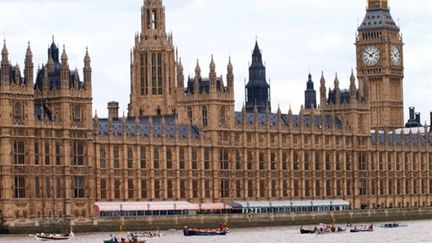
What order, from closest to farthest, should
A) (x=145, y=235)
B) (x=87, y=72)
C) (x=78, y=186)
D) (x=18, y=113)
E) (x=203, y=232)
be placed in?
1. (x=145, y=235)
2. (x=203, y=232)
3. (x=18, y=113)
4. (x=78, y=186)
5. (x=87, y=72)

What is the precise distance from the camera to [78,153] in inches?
7795

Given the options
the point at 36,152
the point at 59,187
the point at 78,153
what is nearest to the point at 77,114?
the point at 78,153

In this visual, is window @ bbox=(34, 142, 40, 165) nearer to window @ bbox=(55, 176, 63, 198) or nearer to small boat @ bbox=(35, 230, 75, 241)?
window @ bbox=(55, 176, 63, 198)

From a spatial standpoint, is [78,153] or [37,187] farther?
[78,153]

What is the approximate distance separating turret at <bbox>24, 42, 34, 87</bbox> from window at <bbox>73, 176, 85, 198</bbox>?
12868 mm

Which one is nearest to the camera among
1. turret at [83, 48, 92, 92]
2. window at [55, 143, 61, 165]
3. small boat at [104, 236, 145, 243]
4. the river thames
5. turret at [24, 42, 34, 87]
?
small boat at [104, 236, 145, 243]

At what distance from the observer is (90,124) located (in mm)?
198750

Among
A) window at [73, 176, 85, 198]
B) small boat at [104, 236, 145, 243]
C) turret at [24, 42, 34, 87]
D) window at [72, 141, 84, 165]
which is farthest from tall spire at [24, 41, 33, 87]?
small boat at [104, 236, 145, 243]

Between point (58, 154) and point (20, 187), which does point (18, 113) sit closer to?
point (58, 154)

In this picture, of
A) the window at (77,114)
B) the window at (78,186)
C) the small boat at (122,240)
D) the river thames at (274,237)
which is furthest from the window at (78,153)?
the small boat at (122,240)

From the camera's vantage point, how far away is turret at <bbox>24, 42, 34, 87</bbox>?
191 m

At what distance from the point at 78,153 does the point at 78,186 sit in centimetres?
373

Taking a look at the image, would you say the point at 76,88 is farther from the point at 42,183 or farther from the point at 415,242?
the point at 415,242

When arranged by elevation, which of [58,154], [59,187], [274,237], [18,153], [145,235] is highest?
[18,153]
